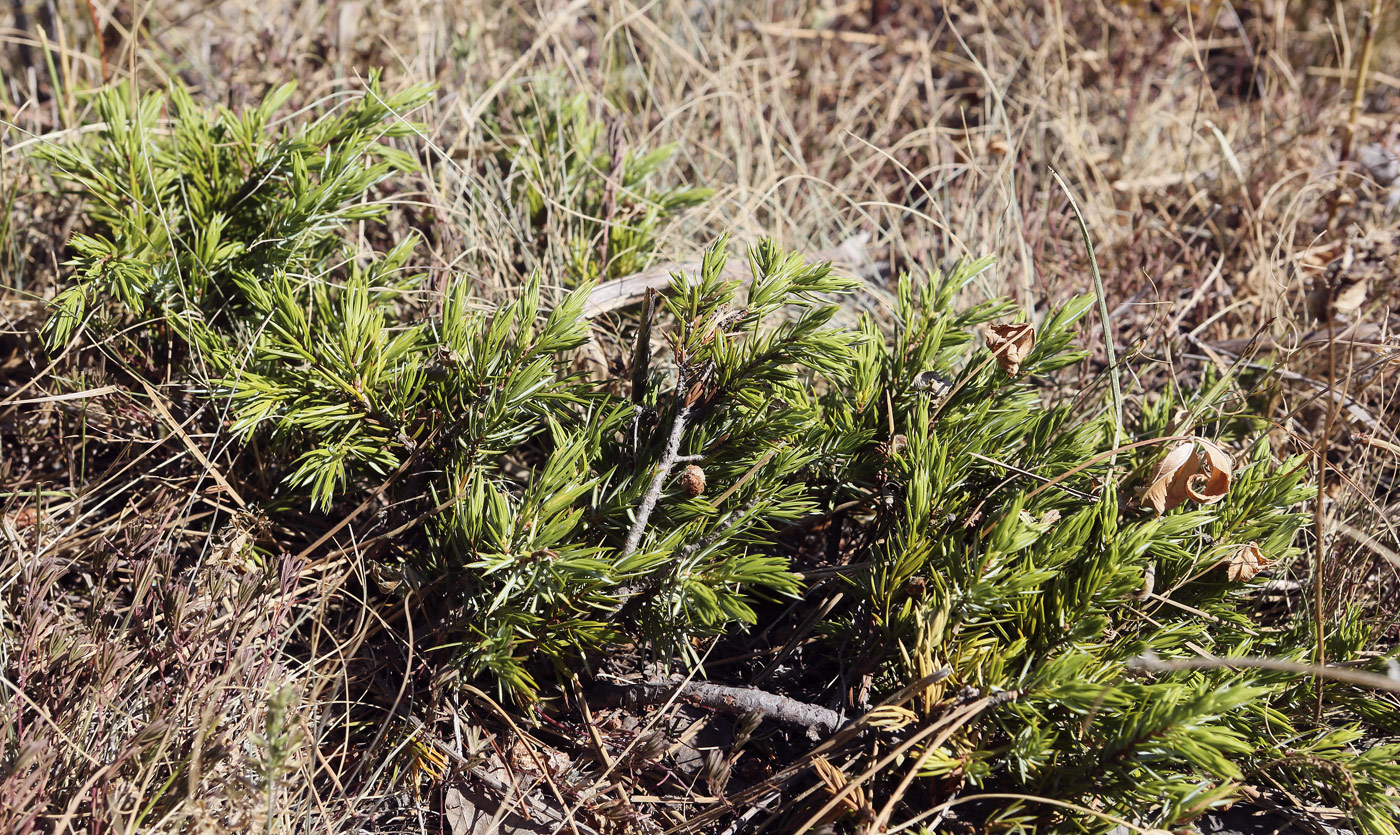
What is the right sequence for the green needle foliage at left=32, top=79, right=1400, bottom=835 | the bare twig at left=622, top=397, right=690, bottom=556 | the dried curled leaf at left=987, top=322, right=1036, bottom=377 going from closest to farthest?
1. the green needle foliage at left=32, top=79, right=1400, bottom=835
2. the bare twig at left=622, top=397, right=690, bottom=556
3. the dried curled leaf at left=987, top=322, right=1036, bottom=377

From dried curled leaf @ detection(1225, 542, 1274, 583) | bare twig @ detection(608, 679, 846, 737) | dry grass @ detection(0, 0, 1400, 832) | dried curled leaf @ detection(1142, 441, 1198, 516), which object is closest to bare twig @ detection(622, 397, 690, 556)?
→ bare twig @ detection(608, 679, 846, 737)

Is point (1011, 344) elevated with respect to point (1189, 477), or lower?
elevated

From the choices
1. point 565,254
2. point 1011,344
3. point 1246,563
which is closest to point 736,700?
point 1011,344

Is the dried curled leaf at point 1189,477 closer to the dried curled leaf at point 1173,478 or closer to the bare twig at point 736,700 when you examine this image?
the dried curled leaf at point 1173,478

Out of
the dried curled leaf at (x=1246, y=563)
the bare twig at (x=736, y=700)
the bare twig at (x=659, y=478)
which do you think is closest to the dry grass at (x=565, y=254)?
the bare twig at (x=736, y=700)

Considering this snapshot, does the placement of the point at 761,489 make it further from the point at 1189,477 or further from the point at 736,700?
the point at 1189,477

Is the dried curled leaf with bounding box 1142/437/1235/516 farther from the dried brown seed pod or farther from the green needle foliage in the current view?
the dried brown seed pod

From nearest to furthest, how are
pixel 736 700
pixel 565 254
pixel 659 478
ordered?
1. pixel 659 478
2. pixel 736 700
3. pixel 565 254

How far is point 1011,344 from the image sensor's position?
1613 mm

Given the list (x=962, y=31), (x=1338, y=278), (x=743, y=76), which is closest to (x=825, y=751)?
(x=1338, y=278)

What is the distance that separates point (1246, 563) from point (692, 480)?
0.95m

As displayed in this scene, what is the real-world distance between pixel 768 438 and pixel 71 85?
211 centimetres

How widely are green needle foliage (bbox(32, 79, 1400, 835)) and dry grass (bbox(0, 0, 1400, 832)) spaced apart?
206mm

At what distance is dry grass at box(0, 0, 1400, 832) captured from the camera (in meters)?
1.55
